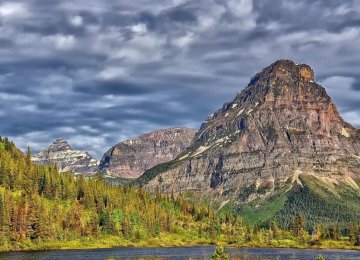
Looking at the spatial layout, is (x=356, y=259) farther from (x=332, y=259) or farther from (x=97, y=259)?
(x=97, y=259)

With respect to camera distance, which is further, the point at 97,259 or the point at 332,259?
the point at 332,259

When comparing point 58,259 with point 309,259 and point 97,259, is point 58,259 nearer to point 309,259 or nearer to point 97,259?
point 97,259

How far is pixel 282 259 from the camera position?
568 ft

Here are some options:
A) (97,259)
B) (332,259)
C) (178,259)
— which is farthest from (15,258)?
(332,259)

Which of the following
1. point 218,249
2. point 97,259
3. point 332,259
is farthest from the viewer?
point 332,259

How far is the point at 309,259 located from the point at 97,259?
6600cm

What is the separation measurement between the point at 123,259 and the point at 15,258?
29.9m

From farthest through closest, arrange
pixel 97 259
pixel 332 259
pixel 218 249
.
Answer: pixel 332 259, pixel 97 259, pixel 218 249

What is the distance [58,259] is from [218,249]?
73.4m

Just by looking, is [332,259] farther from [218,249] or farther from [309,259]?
[218,249]

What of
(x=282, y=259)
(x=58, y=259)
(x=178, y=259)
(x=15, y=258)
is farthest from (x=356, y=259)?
(x=15, y=258)

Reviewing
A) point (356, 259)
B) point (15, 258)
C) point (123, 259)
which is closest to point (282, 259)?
point (356, 259)

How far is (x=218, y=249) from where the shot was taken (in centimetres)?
9631

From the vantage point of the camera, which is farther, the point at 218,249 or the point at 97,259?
the point at 97,259
